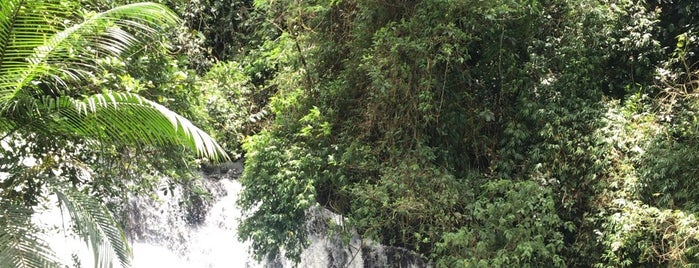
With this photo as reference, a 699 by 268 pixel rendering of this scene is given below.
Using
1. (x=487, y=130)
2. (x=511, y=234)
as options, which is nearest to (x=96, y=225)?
(x=511, y=234)

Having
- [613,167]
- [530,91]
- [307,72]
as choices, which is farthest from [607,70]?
[307,72]

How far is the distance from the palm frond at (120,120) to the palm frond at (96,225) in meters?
0.62

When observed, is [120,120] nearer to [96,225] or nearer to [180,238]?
[96,225]

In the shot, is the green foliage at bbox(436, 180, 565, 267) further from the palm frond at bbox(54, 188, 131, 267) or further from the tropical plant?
the palm frond at bbox(54, 188, 131, 267)

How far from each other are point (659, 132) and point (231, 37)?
775 centimetres

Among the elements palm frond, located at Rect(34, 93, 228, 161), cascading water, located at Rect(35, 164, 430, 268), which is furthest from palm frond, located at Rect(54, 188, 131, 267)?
cascading water, located at Rect(35, 164, 430, 268)

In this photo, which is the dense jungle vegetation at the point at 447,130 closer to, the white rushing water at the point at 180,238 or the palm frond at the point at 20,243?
the white rushing water at the point at 180,238

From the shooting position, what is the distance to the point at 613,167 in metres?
8.86

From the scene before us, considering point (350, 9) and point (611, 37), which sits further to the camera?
point (350, 9)

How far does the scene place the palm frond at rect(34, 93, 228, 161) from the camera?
19.8ft

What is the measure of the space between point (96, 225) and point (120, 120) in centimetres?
A: 90

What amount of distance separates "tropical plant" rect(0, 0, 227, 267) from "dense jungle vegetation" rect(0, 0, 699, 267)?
0.07 metres

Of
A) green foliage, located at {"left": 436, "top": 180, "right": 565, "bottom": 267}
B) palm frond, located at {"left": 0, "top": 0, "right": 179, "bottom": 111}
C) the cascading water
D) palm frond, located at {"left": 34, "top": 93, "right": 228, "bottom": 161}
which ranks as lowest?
green foliage, located at {"left": 436, "top": 180, "right": 565, "bottom": 267}

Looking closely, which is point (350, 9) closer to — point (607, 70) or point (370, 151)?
point (370, 151)
